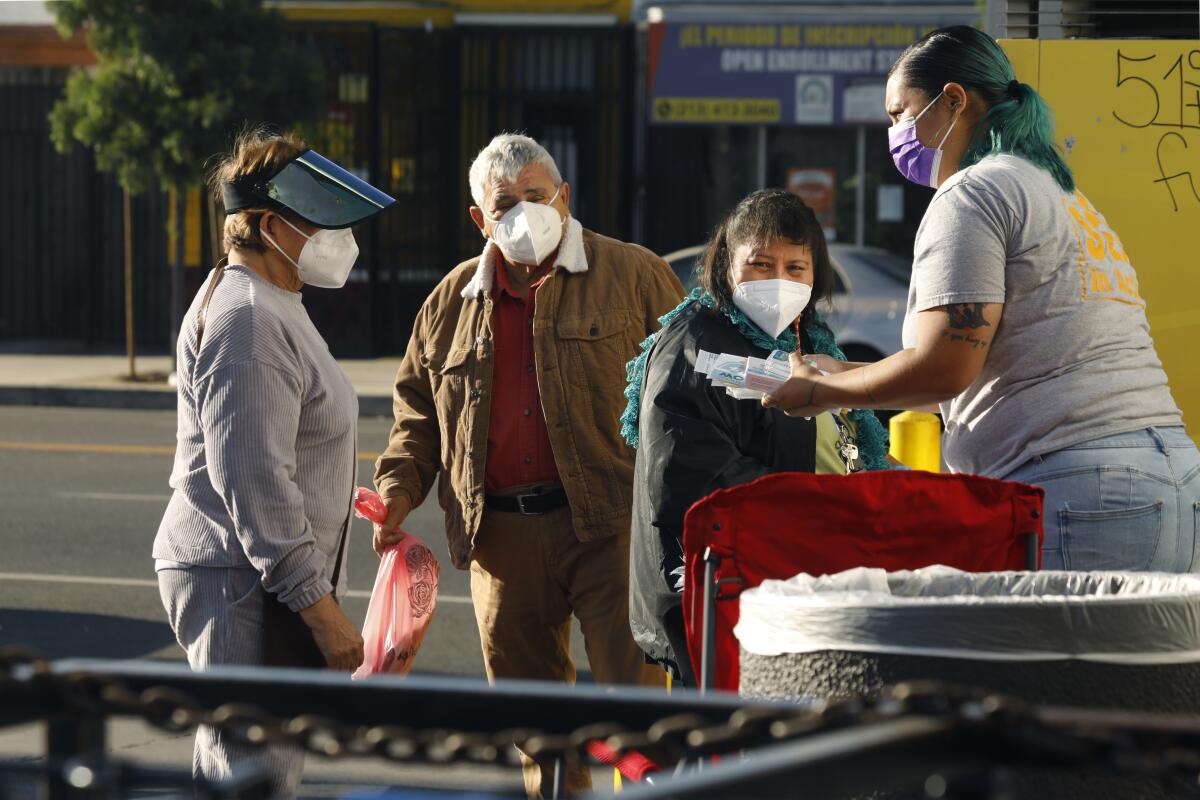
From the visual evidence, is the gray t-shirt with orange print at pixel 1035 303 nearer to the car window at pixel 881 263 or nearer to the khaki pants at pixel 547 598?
the khaki pants at pixel 547 598

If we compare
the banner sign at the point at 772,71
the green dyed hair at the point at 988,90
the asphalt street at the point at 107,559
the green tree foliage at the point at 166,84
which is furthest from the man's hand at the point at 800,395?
the banner sign at the point at 772,71

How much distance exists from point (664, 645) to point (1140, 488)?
103cm

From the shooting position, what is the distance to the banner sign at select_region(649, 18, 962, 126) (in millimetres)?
18641

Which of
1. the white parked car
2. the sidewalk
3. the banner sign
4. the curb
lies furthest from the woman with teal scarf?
the banner sign

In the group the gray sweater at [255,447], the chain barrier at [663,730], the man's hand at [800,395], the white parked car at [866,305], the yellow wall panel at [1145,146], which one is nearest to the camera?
the chain barrier at [663,730]

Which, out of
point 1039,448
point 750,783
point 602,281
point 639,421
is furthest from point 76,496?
point 750,783

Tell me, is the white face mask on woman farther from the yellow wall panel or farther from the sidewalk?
the sidewalk

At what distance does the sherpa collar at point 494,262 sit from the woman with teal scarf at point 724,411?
659mm

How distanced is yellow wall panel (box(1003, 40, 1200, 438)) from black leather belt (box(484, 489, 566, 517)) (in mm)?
1746

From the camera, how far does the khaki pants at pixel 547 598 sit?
4250mm

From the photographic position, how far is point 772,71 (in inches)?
740

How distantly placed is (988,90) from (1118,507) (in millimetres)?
834

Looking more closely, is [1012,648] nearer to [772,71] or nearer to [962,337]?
[962,337]

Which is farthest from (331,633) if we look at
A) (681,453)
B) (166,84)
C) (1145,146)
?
(166,84)
